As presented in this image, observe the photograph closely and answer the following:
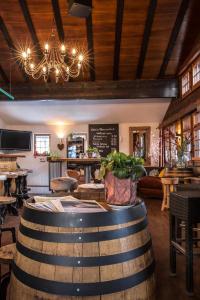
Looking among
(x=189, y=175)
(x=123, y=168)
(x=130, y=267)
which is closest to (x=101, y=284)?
(x=130, y=267)

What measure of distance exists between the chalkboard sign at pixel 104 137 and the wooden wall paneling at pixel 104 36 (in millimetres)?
2487

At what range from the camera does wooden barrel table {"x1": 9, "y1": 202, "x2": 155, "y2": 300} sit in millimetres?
1371

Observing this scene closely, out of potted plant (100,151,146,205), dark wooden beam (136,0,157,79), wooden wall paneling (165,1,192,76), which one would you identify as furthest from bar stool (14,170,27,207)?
potted plant (100,151,146,205)

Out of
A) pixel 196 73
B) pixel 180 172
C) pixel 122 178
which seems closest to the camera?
pixel 122 178

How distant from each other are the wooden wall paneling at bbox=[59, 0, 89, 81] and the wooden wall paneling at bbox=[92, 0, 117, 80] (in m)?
0.28

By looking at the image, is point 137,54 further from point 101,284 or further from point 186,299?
point 101,284

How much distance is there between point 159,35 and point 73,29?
6.68ft

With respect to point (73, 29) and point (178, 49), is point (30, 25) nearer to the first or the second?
point (73, 29)

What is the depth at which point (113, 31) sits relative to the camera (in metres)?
6.72

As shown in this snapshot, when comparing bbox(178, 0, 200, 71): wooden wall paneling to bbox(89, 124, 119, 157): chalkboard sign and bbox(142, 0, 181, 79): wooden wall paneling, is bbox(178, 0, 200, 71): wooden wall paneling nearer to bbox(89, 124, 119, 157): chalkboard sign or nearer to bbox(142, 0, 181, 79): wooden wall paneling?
bbox(142, 0, 181, 79): wooden wall paneling

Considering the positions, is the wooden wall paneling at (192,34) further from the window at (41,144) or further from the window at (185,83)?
the window at (41,144)

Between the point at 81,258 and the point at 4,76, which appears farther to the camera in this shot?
the point at 4,76

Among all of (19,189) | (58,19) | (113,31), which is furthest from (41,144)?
(113,31)

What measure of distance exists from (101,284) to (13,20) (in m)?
6.55
